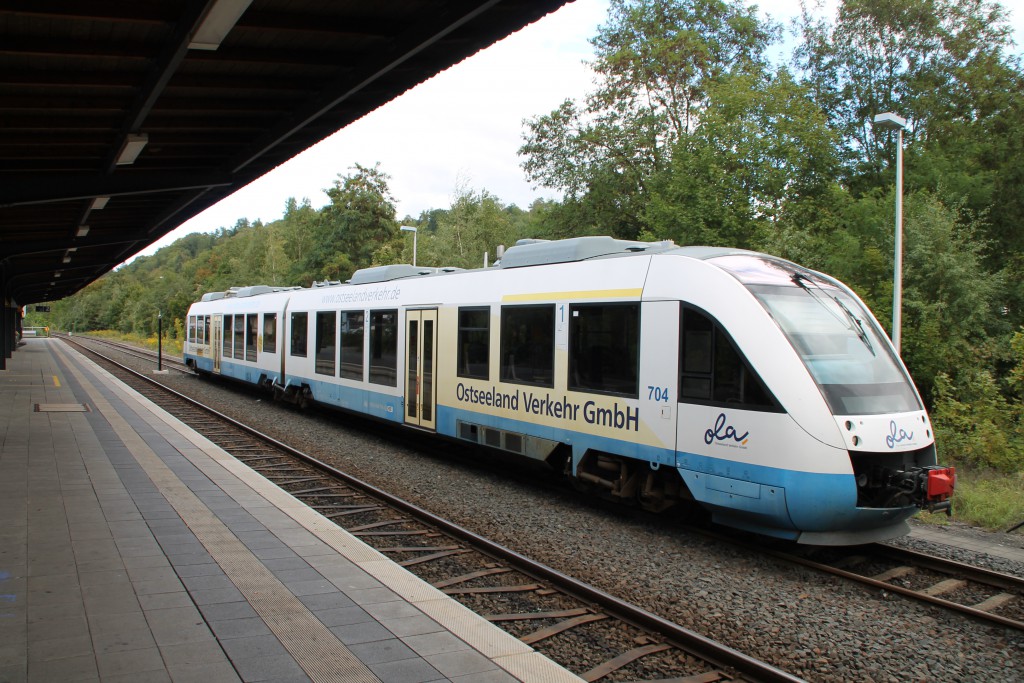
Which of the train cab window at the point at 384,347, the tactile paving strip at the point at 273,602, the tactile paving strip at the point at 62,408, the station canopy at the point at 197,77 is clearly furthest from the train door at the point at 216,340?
the tactile paving strip at the point at 273,602

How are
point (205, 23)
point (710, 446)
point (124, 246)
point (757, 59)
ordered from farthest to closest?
1. point (757, 59)
2. point (124, 246)
3. point (710, 446)
4. point (205, 23)

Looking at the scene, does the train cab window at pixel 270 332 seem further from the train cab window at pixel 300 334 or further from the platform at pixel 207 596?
the platform at pixel 207 596

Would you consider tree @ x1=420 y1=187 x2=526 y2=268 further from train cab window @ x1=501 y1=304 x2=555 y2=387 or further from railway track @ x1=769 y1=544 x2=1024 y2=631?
railway track @ x1=769 y1=544 x2=1024 y2=631

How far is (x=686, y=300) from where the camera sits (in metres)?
7.64

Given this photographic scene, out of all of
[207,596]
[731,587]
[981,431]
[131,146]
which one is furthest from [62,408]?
[981,431]

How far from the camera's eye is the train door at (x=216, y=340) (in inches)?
957

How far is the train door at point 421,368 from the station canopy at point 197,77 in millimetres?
3310

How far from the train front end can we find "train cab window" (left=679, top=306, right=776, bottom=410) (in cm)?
48

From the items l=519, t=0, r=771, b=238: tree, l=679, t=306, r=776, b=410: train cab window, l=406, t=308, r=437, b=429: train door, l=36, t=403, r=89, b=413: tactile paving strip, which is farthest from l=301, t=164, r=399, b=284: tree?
l=679, t=306, r=776, b=410: train cab window

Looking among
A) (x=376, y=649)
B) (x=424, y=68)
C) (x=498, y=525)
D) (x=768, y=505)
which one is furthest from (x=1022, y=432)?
(x=376, y=649)

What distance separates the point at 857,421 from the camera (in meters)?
6.62

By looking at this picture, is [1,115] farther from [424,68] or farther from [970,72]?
[970,72]

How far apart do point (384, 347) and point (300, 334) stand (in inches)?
185

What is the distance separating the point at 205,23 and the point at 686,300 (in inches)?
195
